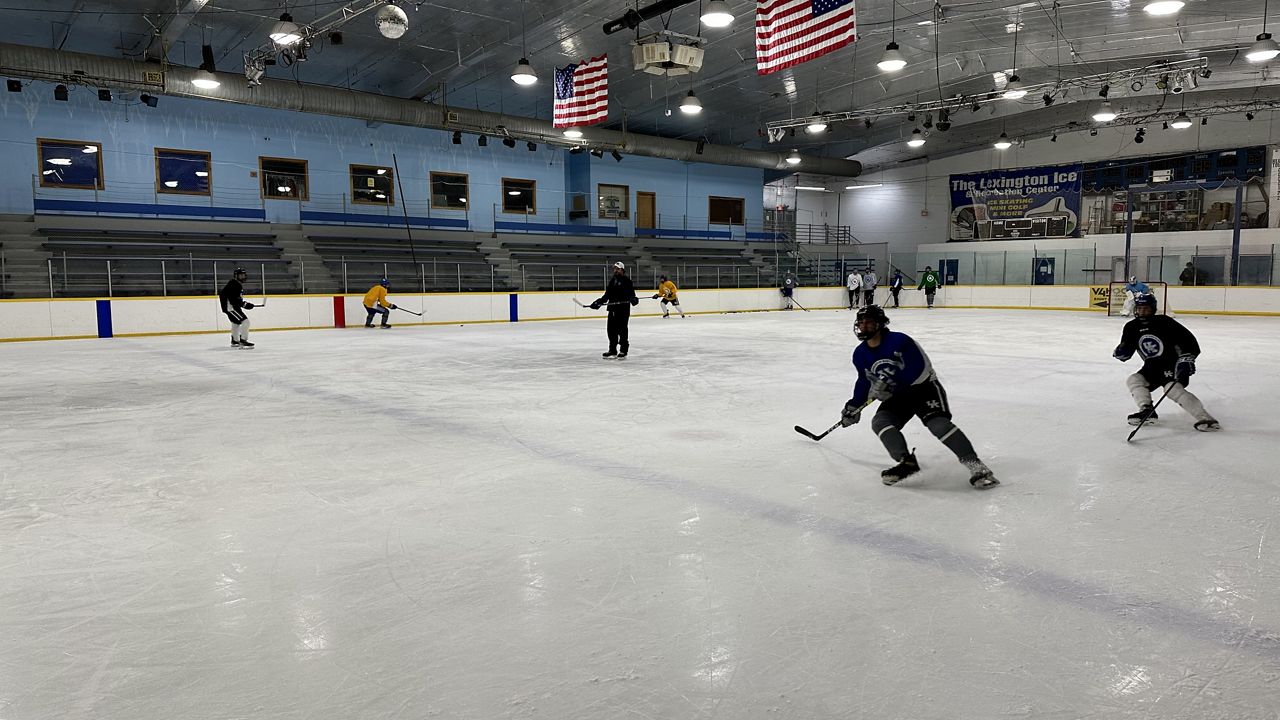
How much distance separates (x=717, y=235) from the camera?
34281 mm

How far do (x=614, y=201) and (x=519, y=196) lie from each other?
400 cm

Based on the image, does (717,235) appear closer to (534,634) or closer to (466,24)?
(466,24)

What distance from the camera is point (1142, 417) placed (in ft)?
20.4

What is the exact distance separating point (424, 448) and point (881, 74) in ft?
69.9

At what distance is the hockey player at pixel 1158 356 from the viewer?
6086mm

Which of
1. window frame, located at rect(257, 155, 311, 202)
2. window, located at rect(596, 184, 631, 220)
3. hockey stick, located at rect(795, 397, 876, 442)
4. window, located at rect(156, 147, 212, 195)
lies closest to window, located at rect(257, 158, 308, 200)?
window frame, located at rect(257, 155, 311, 202)

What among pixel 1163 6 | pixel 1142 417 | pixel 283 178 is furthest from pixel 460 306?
pixel 1142 417

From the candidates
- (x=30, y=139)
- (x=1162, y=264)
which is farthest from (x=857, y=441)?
(x=1162, y=264)

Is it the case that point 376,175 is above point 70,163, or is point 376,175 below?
above

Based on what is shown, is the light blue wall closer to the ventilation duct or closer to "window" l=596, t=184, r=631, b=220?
"window" l=596, t=184, r=631, b=220

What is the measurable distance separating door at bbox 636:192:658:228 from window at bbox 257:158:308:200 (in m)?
12.9

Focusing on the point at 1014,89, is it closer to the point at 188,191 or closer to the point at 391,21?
the point at 391,21

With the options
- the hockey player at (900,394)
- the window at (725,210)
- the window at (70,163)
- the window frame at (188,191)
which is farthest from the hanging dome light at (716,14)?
the window at (725,210)

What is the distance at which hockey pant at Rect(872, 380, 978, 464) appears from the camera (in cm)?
466
